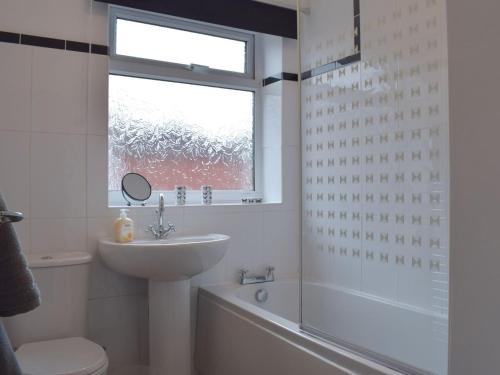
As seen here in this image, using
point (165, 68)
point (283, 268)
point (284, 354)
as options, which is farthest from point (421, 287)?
point (165, 68)

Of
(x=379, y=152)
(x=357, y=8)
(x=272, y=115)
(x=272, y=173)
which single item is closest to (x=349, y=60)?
(x=357, y=8)

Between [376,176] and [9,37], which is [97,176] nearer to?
[9,37]

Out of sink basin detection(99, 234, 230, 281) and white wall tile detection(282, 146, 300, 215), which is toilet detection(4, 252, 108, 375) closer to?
sink basin detection(99, 234, 230, 281)

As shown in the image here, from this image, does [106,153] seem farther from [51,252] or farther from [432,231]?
[432,231]

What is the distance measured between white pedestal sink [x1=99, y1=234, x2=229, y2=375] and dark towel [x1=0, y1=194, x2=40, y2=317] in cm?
68

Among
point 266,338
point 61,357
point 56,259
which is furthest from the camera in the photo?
point 56,259

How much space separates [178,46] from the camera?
2520 millimetres

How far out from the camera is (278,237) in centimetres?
258

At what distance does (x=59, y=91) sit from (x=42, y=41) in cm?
23

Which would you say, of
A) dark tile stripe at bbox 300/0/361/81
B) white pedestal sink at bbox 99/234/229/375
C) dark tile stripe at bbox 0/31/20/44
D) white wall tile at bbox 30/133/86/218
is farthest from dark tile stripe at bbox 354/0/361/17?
dark tile stripe at bbox 0/31/20/44

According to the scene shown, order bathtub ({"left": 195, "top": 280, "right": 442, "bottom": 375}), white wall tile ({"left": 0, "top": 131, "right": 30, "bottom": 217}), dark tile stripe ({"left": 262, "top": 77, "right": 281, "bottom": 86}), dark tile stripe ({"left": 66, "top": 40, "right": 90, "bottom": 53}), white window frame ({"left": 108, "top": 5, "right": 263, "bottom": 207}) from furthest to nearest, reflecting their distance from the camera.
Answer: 1. dark tile stripe ({"left": 262, "top": 77, "right": 281, "bottom": 86})
2. white window frame ({"left": 108, "top": 5, "right": 263, "bottom": 207})
3. dark tile stripe ({"left": 66, "top": 40, "right": 90, "bottom": 53})
4. white wall tile ({"left": 0, "top": 131, "right": 30, "bottom": 217})
5. bathtub ({"left": 195, "top": 280, "right": 442, "bottom": 375})

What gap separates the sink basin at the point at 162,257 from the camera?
1.77 m

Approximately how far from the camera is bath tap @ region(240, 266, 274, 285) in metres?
2.39

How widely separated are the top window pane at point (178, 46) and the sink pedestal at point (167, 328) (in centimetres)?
128
